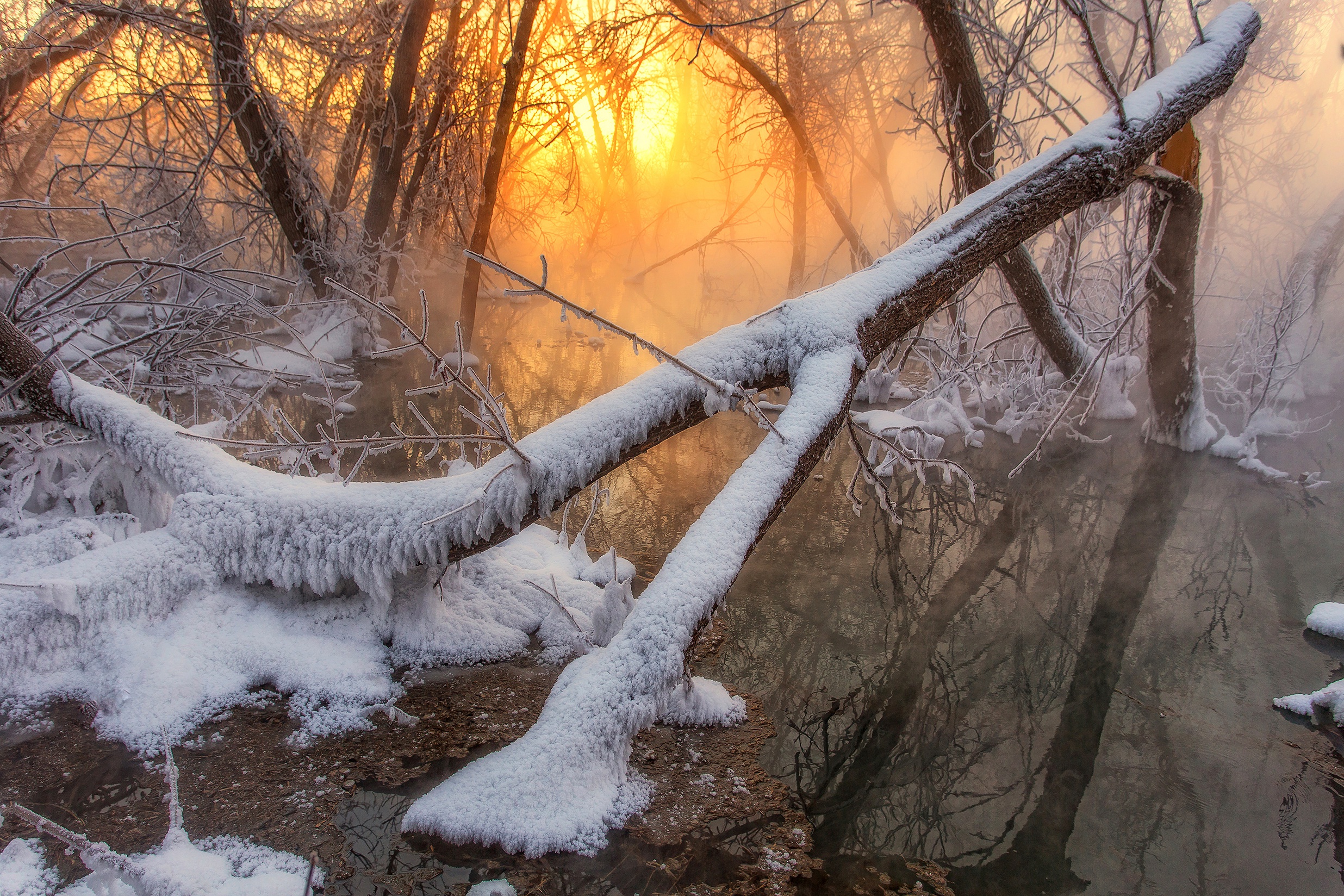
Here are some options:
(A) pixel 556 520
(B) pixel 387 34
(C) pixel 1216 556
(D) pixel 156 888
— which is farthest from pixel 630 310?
(D) pixel 156 888

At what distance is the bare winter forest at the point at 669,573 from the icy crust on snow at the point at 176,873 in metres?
0.01

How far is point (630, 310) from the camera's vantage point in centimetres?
978

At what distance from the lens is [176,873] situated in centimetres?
140

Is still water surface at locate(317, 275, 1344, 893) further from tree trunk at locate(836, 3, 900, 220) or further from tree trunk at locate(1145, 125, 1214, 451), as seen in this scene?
tree trunk at locate(836, 3, 900, 220)

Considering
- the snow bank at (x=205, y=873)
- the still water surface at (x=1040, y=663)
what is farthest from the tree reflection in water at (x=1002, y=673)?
the snow bank at (x=205, y=873)

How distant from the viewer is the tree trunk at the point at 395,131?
235 inches

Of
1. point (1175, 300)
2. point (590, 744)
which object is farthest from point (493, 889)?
point (1175, 300)

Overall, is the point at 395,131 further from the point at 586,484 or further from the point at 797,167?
the point at 586,484

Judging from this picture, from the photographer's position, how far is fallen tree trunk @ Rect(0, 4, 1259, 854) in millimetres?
1636

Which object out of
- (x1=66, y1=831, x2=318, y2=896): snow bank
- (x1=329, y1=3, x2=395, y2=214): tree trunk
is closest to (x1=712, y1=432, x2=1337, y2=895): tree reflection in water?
(x1=66, y1=831, x2=318, y2=896): snow bank

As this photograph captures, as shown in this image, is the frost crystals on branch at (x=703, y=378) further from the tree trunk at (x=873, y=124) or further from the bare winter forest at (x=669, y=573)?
the tree trunk at (x=873, y=124)

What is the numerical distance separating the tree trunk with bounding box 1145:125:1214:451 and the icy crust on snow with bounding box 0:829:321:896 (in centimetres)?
438

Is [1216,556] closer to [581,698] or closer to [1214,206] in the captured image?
[581,698]

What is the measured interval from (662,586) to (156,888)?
120cm
